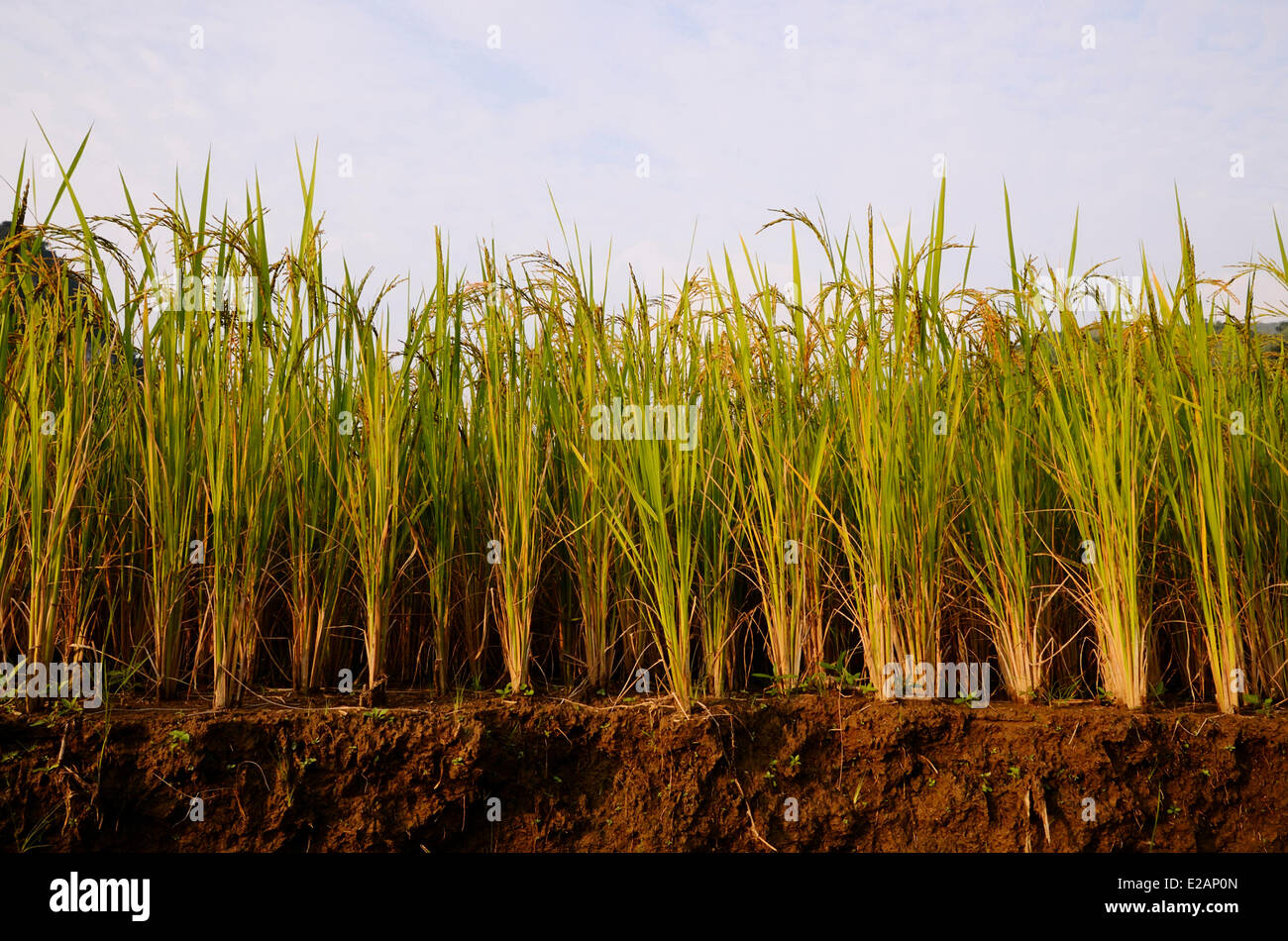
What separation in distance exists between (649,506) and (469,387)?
38.2 inches

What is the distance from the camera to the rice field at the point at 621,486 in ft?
9.66

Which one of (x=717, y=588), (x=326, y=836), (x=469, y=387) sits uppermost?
(x=469, y=387)

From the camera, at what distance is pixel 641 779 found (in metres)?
2.81

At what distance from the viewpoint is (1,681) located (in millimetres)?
2893

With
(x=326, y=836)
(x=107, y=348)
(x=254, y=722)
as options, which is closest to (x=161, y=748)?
(x=254, y=722)

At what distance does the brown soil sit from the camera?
2717 mm

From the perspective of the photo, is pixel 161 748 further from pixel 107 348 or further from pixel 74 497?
pixel 107 348

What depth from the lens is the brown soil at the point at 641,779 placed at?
8.91ft

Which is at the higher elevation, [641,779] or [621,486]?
[621,486]

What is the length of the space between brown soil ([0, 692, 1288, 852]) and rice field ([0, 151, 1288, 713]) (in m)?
0.21

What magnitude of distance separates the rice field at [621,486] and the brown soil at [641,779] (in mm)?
206

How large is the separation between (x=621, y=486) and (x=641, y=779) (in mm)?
988

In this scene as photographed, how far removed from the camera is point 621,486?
3.09m

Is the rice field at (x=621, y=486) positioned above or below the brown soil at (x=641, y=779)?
above
